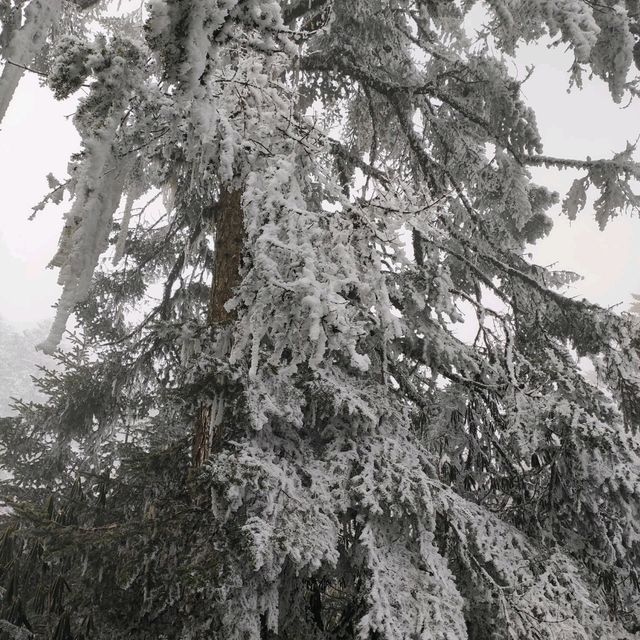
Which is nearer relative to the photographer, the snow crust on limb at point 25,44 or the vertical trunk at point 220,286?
the snow crust on limb at point 25,44

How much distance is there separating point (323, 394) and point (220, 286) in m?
1.35

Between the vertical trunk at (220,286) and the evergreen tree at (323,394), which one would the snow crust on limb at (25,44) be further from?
the vertical trunk at (220,286)

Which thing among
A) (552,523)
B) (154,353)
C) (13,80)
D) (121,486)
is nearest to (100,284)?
(154,353)

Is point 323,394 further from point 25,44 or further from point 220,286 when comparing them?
point 25,44

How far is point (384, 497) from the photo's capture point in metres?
3.02

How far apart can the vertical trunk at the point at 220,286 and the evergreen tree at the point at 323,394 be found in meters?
0.03

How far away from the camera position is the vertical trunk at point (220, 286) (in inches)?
133

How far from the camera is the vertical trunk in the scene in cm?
338

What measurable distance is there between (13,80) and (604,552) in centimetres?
465

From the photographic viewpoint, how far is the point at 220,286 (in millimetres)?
4012

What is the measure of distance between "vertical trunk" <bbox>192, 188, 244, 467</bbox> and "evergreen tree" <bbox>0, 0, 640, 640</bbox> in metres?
0.03

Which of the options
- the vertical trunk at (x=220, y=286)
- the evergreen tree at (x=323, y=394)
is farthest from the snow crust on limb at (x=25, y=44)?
the vertical trunk at (x=220, y=286)

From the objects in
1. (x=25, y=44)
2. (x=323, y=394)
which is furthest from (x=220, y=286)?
(x=25, y=44)

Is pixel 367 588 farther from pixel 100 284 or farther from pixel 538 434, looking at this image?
pixel 100 284
